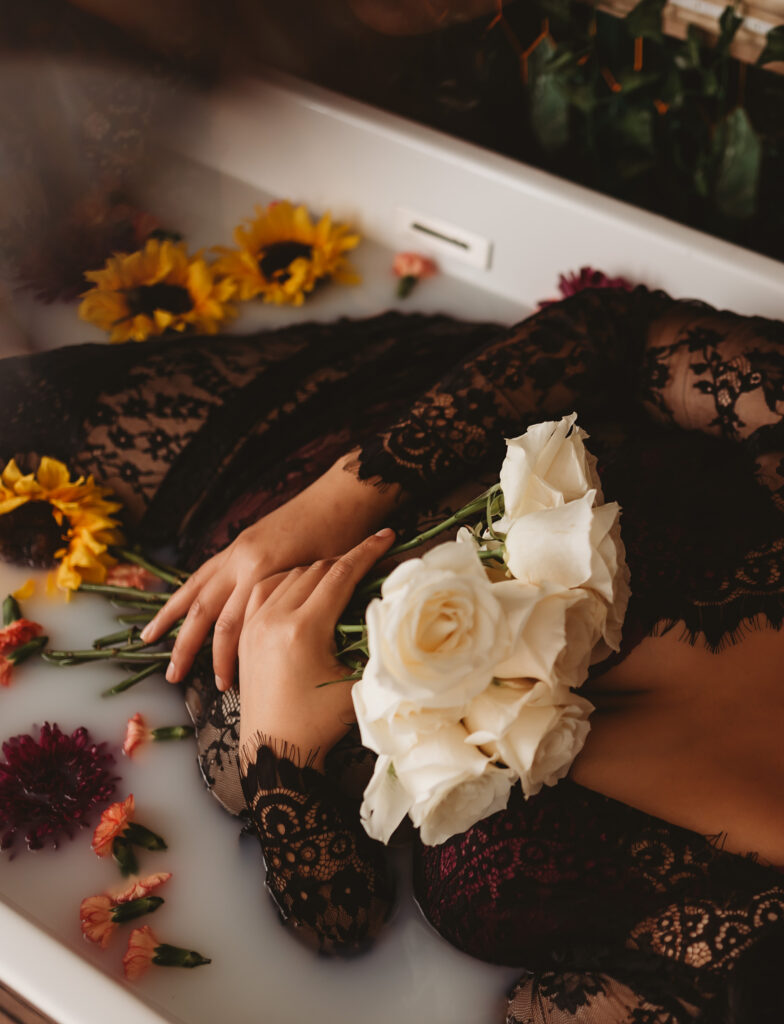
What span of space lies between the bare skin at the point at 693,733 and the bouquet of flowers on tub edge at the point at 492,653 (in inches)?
10.0

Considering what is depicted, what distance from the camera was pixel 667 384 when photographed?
1.17 metres

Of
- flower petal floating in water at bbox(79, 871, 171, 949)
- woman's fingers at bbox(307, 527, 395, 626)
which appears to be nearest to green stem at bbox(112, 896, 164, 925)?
flower petal floating in water at bbox(79, 871, 171, 949)

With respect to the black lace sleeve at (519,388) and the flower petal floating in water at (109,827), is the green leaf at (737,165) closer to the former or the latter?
the black lace sleeve at (519,388)

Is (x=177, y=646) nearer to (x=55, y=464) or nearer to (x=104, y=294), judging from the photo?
(x=55, y=464)

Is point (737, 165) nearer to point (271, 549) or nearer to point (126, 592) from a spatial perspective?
point (271, 549)

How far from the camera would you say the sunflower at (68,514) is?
3.88ft

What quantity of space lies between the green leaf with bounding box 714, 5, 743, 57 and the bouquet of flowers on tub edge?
1307 millimetres

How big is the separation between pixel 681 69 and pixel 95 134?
1149 mm

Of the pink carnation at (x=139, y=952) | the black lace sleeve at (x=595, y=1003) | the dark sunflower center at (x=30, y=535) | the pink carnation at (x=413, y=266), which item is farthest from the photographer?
the pink carnation at (x=413, y=266)

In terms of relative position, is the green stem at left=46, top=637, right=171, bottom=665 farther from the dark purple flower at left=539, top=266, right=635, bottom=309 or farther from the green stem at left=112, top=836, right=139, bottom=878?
the dark purple flower at left=539, top=266, right=635, bottom=309

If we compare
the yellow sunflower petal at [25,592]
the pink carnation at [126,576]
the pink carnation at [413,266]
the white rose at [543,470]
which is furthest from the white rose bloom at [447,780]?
the pink carnation at [413,266]

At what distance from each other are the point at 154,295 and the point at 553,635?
120 centimetres

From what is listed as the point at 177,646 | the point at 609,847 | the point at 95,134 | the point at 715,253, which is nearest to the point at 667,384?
the point at 715,253

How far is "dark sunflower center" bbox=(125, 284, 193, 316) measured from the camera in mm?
1510
